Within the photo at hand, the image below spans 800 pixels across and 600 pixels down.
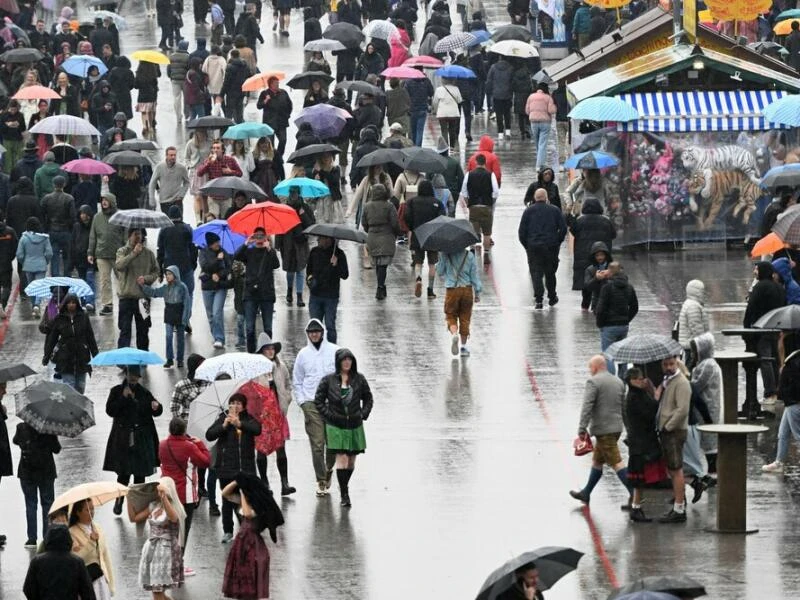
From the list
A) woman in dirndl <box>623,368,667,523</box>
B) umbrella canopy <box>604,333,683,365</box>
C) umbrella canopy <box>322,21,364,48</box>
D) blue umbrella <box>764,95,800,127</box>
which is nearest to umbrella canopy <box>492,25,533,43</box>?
umbrella canopy <box>322,21,364,48</box>

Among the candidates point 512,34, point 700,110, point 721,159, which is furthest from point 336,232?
point 512,34

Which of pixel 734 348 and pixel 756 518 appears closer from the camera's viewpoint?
pixel 756 518

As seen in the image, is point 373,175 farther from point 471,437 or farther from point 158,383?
point 471,437

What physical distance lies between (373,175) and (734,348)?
645 centimetres

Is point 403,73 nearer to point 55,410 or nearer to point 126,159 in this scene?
point 126,159

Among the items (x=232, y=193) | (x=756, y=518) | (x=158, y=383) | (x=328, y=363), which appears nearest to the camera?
(x=756, y=518)

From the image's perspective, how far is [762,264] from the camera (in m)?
21.3

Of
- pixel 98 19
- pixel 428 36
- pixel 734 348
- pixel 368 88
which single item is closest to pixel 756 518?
pixel 734 348

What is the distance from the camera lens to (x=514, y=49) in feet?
122

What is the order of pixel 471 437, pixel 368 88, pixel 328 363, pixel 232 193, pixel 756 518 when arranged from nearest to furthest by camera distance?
1. pixel 756 518
2. pixel 328 363
3. pixel 471 437
4. pixel 232 193
5. pixel 368 88

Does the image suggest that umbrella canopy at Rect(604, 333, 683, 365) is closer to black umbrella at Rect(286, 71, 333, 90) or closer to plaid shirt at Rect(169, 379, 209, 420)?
plaid shirt at Rect(169, 379, 209, 420)

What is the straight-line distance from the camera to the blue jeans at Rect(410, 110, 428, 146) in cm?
3619

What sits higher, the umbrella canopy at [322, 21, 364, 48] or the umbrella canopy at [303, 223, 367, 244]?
the umbrella canopy at [322, 21, 364, 48]

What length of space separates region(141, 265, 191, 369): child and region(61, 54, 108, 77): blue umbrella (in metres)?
13.9
